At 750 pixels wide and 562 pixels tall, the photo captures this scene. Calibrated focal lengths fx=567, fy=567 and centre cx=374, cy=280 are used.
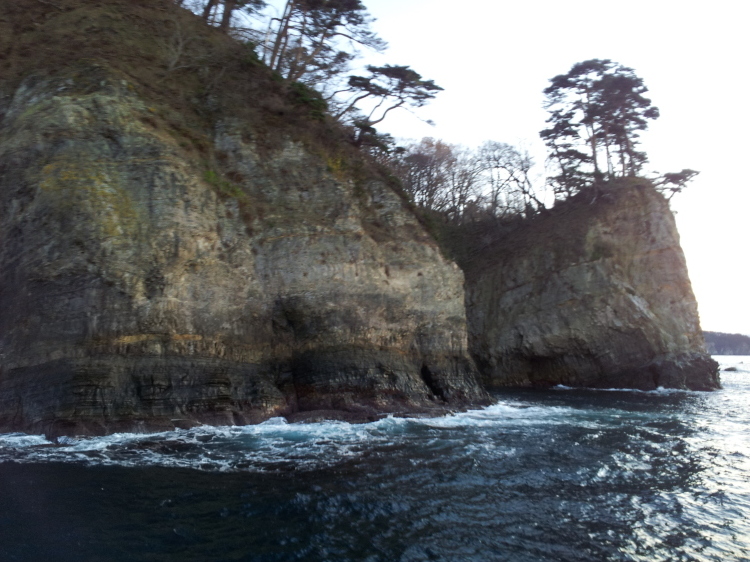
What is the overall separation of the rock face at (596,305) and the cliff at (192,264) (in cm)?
1268

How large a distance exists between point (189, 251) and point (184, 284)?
1006 mm

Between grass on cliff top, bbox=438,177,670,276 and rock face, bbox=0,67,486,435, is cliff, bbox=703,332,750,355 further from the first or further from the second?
rock face, bbox=0,67,486,435

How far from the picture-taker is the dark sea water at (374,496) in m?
7.05

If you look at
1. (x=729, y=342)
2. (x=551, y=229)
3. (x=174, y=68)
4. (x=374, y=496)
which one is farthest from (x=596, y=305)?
(x=729, y=342)

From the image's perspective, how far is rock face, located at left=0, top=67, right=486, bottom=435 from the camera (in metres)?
14.0

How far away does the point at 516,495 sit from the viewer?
9.27m

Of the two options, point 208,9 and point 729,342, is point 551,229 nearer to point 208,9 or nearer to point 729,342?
point 208,9

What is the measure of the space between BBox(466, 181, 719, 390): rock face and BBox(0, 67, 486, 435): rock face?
13345mm

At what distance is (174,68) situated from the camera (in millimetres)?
20562

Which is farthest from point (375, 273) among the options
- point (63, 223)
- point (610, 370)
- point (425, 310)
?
point (610, 370)

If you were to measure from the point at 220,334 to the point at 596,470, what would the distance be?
34.4 ft

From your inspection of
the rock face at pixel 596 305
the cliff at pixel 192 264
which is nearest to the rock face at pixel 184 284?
the cliff at pixel 192 264

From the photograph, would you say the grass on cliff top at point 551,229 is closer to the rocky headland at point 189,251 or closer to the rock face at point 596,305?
the rock face at point 596,305

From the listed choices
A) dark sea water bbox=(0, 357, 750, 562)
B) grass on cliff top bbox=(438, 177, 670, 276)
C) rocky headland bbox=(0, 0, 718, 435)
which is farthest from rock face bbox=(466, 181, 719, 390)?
dark sea water bbox=(0, 357, 750, 562)
